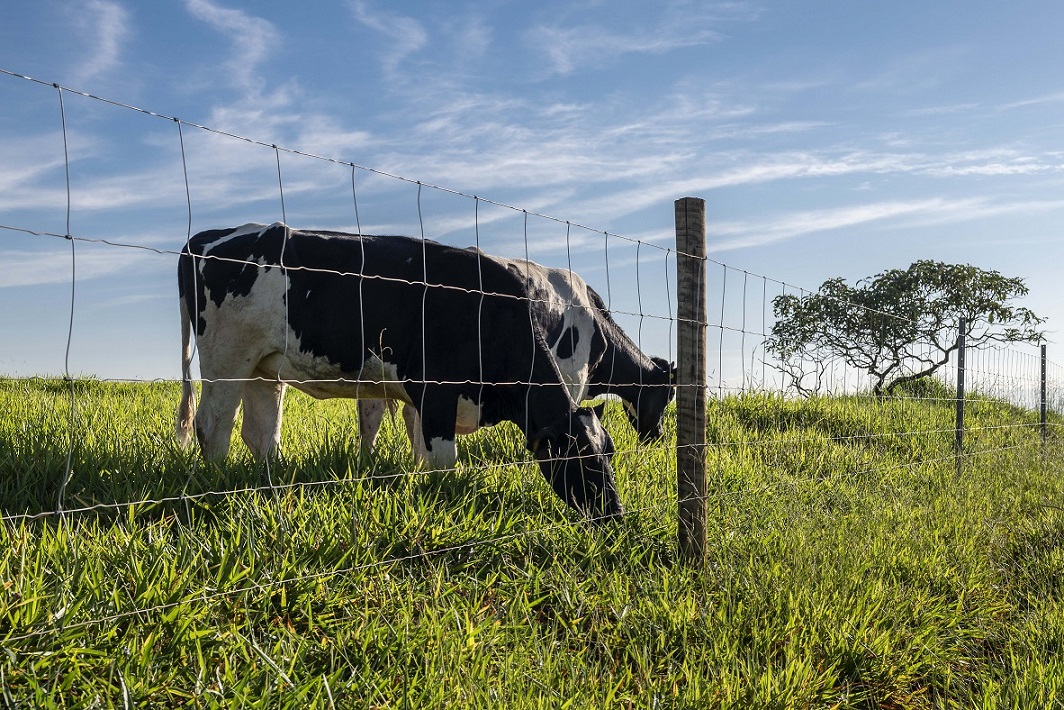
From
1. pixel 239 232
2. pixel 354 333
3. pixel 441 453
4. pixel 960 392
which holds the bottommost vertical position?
pixel 441 453

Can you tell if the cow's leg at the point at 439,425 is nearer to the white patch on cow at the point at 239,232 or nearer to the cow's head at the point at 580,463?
the cow's head at the point at 580,463

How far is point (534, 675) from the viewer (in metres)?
3.36

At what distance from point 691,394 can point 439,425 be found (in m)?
1.98

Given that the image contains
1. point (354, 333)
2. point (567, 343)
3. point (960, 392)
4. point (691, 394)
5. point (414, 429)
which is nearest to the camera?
point (691, 394)

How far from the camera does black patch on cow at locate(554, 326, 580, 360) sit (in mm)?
7402

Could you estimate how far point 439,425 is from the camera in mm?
6105

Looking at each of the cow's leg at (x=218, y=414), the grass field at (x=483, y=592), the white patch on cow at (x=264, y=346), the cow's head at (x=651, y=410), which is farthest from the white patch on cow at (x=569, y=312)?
the cow's leg at (x=218, y=414)

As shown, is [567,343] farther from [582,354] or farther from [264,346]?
[264,346]

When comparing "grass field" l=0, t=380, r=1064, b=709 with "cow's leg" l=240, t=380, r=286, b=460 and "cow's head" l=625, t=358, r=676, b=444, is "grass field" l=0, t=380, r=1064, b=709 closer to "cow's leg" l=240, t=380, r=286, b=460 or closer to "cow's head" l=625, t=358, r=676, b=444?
"cow's leg" l=240, t=380, r=286, b=460

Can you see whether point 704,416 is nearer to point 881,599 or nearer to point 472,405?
point 881,599

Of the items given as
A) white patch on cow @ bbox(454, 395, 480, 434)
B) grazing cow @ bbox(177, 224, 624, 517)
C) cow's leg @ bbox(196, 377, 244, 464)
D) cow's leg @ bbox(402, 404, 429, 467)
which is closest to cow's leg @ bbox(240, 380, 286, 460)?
grazing cow @ bbox(177, 224, 624, 517)

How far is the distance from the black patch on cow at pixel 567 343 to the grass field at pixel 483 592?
3.83 feet

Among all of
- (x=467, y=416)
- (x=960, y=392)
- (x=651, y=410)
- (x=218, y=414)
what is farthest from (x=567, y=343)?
(x=960, y=392)

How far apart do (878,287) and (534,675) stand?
19.3m
